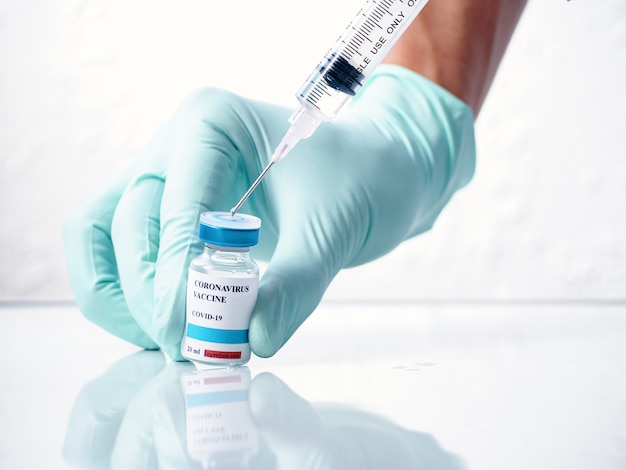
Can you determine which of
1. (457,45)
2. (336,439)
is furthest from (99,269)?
(457,45)

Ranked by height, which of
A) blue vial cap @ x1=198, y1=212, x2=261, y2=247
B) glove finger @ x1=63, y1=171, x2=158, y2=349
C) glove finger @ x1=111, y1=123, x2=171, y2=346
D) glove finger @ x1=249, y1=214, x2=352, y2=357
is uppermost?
blue vial cap @ x1=198, y1=212, x2=261, y2=247

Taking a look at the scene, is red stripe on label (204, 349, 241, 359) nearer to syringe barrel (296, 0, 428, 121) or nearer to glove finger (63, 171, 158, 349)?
glove finger (63, 171, 158, 349)

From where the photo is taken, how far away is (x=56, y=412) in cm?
119

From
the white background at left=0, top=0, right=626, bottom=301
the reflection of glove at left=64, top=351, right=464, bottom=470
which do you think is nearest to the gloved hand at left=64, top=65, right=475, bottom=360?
the reflection of glove at left=64, top=351, right=464, bottom=470

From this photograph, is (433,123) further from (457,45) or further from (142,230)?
(142,230)

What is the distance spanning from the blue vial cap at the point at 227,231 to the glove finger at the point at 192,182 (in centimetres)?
11

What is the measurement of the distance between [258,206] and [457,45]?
700mm

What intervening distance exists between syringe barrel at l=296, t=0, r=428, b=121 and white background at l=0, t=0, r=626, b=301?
42.6 inches

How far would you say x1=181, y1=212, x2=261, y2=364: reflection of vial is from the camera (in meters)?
1.30

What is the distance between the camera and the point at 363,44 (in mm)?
1549

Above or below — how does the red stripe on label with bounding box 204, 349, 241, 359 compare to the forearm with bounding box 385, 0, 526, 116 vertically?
below

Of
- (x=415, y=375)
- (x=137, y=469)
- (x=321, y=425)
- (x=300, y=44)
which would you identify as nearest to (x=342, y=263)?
(x=415, y=375)

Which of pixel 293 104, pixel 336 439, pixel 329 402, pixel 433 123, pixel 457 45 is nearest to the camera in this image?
pixel 336 439

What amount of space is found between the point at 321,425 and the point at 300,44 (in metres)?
1.70
